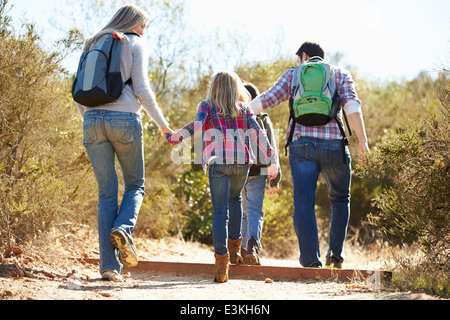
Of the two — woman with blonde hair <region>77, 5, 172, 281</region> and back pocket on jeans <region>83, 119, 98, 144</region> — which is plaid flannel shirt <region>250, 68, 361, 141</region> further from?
back pocket on jeans <region>83, 119, 98, 144</region>

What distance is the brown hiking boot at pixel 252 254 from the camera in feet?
17.9

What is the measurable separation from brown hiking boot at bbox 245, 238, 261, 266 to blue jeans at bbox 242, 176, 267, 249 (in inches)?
3.3

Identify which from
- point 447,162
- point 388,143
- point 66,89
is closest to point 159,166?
point 66,89

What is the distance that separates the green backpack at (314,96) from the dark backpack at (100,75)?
1.68 meters

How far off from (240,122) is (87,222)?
3.76 meters

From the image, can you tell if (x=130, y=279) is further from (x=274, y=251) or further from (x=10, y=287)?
(x=274, y=251)

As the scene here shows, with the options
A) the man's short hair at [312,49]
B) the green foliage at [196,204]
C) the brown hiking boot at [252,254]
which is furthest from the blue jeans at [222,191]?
the green foliage at [196,204]

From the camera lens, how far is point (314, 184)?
535 centimetres

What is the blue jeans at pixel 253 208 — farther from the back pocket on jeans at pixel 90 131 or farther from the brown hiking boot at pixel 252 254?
the back pocket on jeans at pixel 90 131

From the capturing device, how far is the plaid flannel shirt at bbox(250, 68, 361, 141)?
5.26m

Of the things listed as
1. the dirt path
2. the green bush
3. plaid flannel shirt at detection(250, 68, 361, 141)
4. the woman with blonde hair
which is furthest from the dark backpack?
the green bush

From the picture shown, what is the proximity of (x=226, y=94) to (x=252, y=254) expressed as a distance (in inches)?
63.7

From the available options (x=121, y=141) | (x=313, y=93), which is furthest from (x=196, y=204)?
(x=121, y=141)

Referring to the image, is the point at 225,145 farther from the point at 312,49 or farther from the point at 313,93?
the point at 312,49
